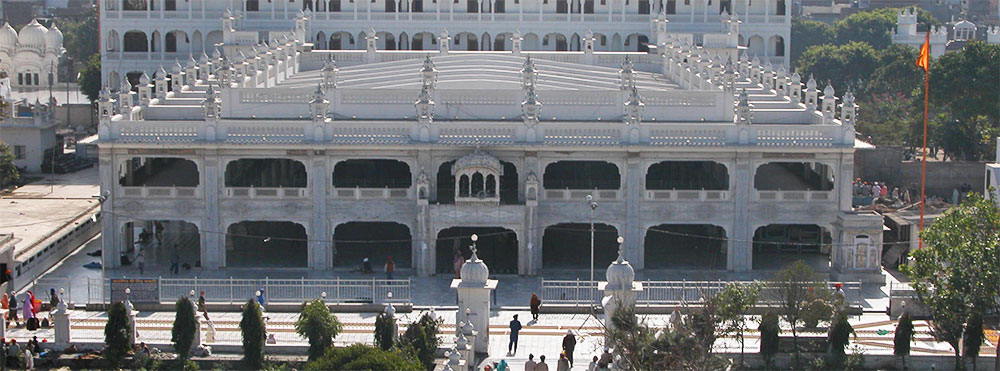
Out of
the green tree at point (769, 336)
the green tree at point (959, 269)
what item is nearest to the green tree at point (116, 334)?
the green tree at point (769, 336)

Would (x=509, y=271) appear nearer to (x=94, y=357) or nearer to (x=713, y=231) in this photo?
(x=713, y=231)

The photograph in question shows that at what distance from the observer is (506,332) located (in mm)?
55406

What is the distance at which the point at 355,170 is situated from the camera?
2788 inches

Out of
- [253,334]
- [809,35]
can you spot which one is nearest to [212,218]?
[253,334]

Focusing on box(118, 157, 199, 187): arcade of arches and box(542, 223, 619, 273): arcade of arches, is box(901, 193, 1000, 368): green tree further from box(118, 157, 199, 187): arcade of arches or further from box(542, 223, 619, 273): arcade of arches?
box(118, 157, 199, 187): arcade of arches

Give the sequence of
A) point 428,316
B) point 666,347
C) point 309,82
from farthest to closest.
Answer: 1. point 309,82
2. point 428,316
3. point 666,347

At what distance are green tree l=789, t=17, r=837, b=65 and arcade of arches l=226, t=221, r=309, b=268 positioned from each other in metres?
97.6

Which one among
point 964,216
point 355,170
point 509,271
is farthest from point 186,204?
point 964,216

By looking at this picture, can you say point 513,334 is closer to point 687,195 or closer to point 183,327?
point 183,327

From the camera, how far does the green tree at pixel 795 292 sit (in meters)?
50.3

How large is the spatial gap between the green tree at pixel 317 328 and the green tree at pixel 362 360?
2.41 metres

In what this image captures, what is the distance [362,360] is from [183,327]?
7.32m

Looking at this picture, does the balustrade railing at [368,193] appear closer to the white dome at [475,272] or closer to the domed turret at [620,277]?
the white dome at [475,272]

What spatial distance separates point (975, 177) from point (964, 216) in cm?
3517
